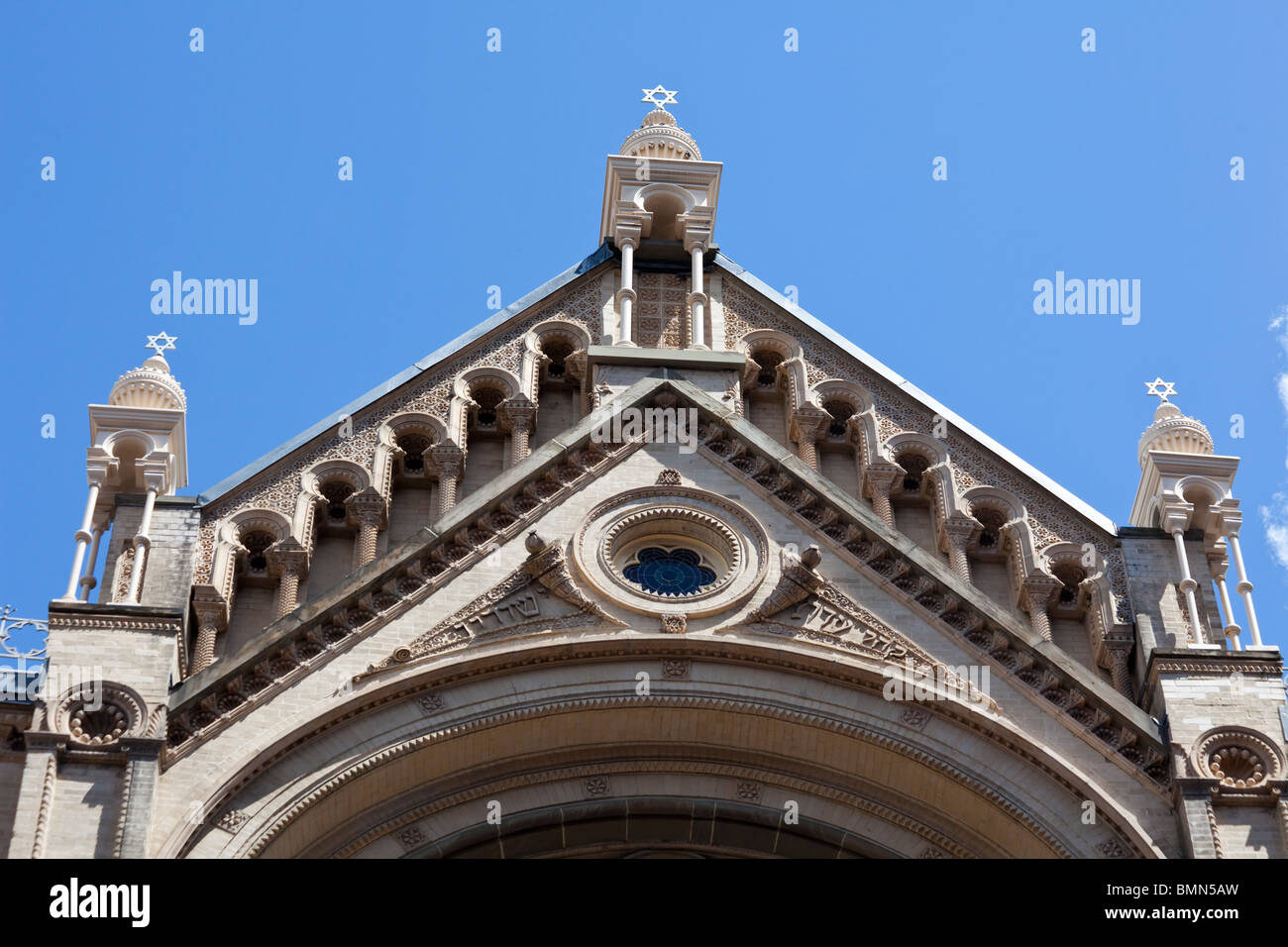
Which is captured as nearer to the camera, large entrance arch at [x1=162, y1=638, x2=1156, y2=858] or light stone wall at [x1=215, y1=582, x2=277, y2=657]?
large entrance arch at [x1=162, y1=638, x2=1156, y2=858]

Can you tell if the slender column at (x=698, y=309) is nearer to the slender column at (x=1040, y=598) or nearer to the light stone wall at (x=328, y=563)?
the light stone wall at (x=328, y=563)

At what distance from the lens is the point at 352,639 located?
84.8 feet

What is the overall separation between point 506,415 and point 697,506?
3.05m

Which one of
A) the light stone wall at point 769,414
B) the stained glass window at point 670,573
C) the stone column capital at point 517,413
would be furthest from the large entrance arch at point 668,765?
the light stone wall at point 769,414

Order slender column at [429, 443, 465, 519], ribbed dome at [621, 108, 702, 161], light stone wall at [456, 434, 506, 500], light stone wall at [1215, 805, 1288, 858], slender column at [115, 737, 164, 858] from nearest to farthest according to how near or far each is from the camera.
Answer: slender column at [115, 737, 164, 858] < light stone wall at [1215, 805, 1288, 858] < slender column at [429, 443, 465, 519] < light stone wall at [456, 434, 506, 500] < ribbed dome at [621, 108, 702, 161]

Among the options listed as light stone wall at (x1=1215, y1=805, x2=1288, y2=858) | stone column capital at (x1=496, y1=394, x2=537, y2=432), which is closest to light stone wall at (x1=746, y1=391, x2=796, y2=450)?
stone column capital at (x1=496, y1=394, x2=537, y2=432)

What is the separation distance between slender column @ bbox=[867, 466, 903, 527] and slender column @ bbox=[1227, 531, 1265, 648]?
12.1 feet

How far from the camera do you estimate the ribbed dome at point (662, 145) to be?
32.2 metres

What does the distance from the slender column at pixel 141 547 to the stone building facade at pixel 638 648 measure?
4cm

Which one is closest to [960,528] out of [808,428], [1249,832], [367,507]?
[808,428]

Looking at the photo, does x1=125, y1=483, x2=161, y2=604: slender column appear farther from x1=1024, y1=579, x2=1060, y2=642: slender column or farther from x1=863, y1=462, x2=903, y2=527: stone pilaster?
x1=1024, y1=579, x2=1060, y2=642: slender column

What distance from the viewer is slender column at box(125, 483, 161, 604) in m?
26.0
